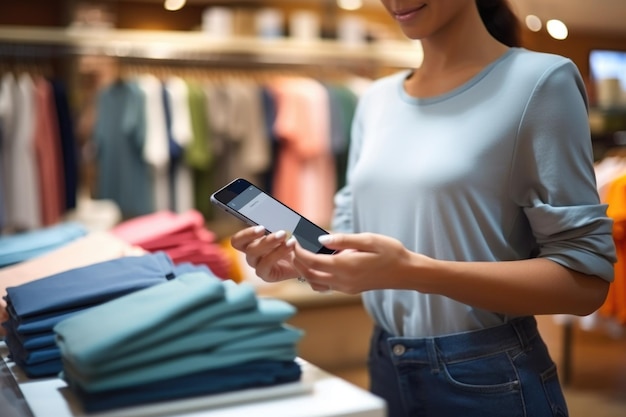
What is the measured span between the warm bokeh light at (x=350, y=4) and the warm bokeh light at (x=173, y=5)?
0.87 meters

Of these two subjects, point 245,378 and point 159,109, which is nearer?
point 245,378

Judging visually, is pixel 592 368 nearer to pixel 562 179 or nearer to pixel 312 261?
pixel 562 179

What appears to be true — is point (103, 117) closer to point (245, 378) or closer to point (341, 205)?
point (341, 205)

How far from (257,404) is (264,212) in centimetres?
28

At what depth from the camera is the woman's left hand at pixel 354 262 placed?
0.86 meters

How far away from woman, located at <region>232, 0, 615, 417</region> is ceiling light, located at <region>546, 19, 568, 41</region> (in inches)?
4.1

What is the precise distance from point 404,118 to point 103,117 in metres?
2.55

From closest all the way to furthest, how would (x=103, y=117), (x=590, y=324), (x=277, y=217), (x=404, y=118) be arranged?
(x=277, y=217) < (x=404, y=118) < (x=590, y=324) < (x=103, y=117)

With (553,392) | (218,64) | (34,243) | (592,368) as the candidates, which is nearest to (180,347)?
(553,392)

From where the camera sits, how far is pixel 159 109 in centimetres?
356

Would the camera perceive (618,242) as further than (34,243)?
Yes

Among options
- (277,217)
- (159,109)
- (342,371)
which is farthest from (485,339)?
(159,109)

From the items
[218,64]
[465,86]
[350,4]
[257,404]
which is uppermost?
[350,4]

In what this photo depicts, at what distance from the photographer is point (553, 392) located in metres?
1.09
